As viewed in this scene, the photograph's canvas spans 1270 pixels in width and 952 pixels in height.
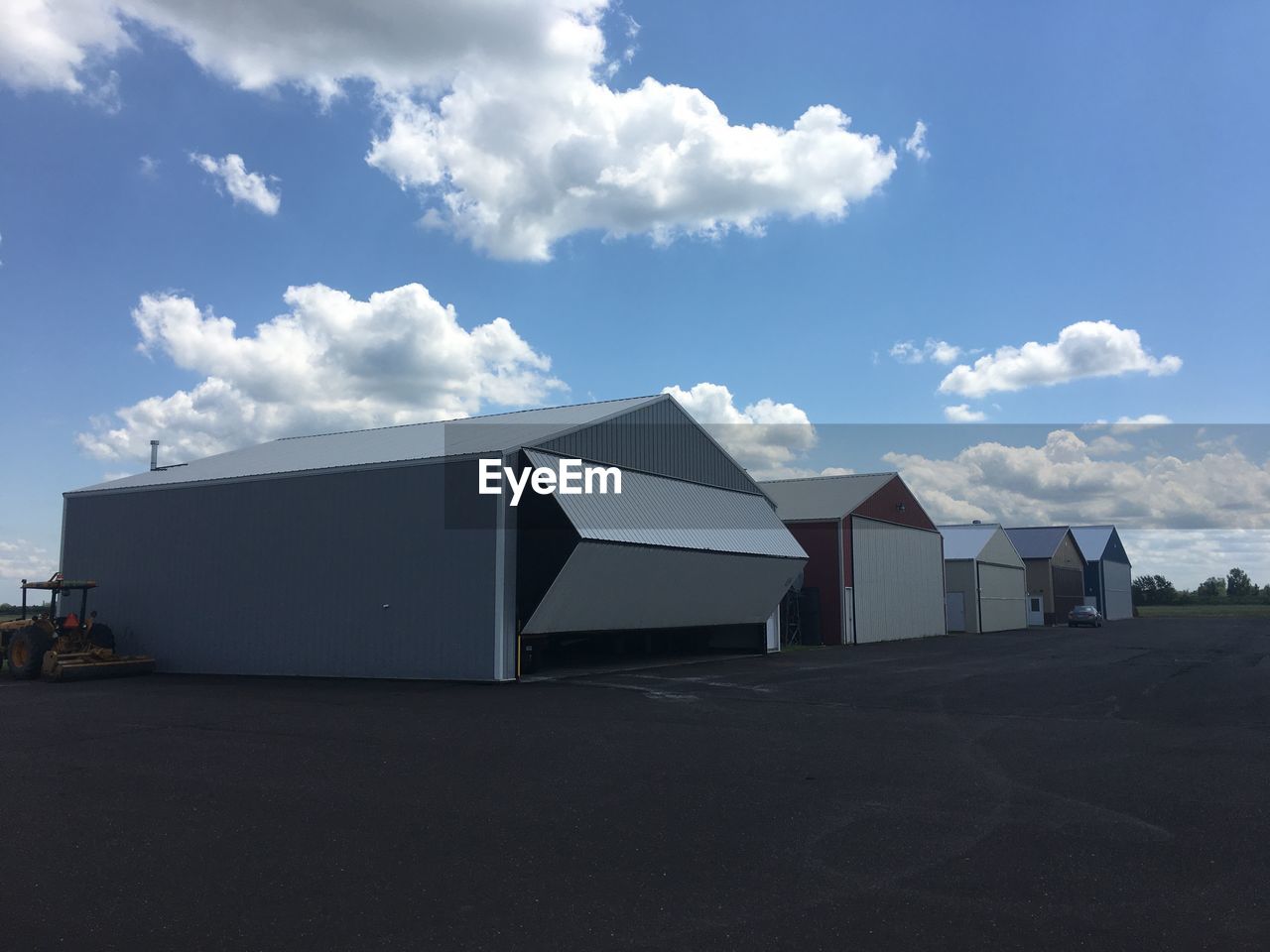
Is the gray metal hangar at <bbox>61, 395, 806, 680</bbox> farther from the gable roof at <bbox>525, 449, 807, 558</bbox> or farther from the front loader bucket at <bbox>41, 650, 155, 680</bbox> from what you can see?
the front loader bucket at <bbox>41, 650, 155, 680</bbox>

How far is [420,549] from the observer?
67.3 feet

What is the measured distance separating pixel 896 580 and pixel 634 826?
3580 cm

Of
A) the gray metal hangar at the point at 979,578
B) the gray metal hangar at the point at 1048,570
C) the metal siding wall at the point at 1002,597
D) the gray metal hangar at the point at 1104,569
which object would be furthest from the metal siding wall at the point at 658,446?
the gray metal hangar at the point at 1104,569

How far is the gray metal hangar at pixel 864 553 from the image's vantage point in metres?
37.4

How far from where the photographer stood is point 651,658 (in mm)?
27719

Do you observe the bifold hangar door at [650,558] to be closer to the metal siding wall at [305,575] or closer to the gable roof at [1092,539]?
the metal siding wall at [305,575]

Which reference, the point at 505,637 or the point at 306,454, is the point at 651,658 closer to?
the point at 505,637

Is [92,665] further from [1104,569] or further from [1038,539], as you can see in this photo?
[1104,569]

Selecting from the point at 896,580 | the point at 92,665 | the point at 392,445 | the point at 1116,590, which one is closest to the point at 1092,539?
the point at 1116,590

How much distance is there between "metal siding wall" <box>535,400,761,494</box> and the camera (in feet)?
73.7

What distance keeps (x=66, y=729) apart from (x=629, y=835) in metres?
9.79

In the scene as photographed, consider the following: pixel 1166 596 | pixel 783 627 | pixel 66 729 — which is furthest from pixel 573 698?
pixel 1166 596

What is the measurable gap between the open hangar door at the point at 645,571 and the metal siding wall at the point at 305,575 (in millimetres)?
1525

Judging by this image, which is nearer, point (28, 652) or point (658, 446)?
point (28, 652)
